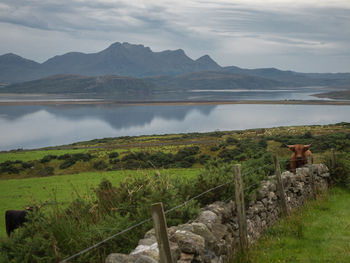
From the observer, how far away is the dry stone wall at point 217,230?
5.78 m

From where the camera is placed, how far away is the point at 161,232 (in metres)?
5.17

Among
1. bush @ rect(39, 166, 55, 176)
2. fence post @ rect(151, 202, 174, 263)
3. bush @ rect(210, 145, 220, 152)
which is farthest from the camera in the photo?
bush @ rect(210, 145, 220, 152)

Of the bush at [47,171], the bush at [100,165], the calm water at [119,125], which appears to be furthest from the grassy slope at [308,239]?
the calm water at [119,125]

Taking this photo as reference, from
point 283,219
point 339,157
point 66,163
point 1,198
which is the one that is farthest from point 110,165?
point 283,219

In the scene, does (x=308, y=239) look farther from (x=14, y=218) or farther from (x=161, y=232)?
(x=14, y=218)

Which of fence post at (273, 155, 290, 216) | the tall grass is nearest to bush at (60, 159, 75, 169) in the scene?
fence post at (273, 155, 290, 216)

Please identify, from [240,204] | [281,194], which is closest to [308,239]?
[281,194]

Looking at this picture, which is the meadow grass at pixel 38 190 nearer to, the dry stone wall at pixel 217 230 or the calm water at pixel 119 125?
the dry stone wall at pixel 217 230

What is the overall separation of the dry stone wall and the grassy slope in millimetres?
447

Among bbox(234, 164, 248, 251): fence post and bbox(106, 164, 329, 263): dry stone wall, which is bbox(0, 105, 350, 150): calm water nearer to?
bbox(106, 164, 329, 263): dry stone wall

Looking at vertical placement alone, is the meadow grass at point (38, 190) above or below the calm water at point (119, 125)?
above

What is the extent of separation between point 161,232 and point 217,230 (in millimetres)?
2594

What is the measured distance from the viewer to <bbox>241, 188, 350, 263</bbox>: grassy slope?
8.31m

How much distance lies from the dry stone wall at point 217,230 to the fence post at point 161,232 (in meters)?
0.18
